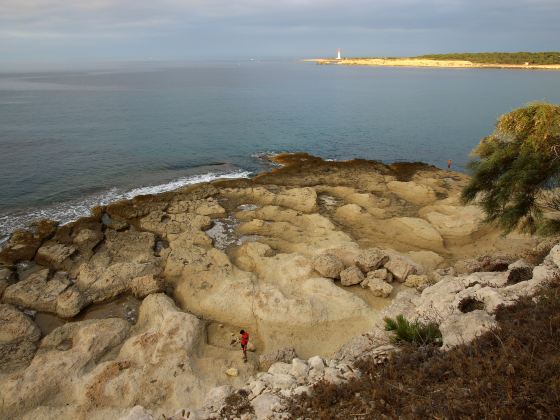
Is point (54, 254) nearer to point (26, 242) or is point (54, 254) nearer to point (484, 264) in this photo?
point (26, 242)

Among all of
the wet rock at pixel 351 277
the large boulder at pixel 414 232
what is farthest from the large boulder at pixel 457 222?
the wet rock at pixel 351 277

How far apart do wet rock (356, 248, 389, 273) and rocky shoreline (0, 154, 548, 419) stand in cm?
9

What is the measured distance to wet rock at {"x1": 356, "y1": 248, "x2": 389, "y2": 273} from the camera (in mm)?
24634

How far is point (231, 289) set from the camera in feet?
74.5

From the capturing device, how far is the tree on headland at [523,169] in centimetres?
1799

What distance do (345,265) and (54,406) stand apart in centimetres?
1692

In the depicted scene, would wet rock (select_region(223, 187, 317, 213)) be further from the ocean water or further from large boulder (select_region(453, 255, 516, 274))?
large boulder (select_region(453, 255, 516, 274))

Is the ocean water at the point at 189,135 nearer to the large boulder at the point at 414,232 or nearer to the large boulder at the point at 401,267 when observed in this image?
the large boulder at the point at 414,232

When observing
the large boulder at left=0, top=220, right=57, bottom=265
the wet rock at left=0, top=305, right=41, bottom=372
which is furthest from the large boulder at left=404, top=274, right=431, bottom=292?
the large boulder at left=0, top=220, right=57, bottom=265

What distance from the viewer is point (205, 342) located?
19.7 metres

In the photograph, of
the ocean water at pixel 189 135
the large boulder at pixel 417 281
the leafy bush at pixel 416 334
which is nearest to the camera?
the leafy bush at pixel 416 334

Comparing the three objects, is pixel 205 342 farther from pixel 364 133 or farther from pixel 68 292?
pixel 364 133

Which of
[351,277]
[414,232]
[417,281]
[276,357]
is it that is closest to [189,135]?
[414,232]

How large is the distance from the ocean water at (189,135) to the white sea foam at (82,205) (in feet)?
0.41
